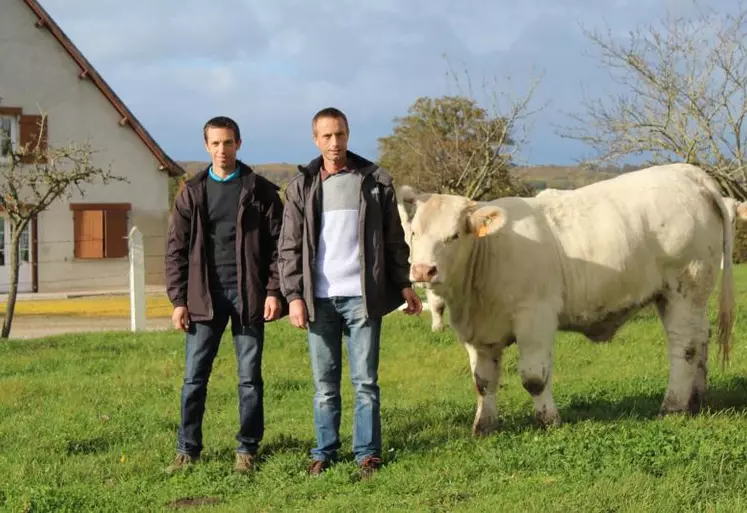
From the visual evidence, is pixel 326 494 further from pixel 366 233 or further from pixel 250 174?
pixel 250 174

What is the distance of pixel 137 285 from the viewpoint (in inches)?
614

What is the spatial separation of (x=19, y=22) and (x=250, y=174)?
20.4 m

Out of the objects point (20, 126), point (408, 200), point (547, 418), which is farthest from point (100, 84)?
point (547, 418)

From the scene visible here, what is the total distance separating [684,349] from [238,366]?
3.49 metres

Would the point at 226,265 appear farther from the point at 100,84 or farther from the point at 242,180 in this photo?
the point at 100,84

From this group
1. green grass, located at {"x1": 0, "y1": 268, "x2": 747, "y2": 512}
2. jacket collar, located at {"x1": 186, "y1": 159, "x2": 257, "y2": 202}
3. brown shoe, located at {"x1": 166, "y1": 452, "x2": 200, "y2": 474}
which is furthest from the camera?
brown shoe, located at {"x1": 166, "y1": 452, "x2": 200, "y2": 474}

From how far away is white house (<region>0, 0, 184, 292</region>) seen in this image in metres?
24.3

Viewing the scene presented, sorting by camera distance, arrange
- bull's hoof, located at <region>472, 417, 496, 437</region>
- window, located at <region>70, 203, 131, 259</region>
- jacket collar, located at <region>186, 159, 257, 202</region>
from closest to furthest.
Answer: jacket collar, located at <region>186, 159, 257, 202</region> < bull's hoof, located at <region>472, 417, 496, 437</region> < window, located at <region>70, 203, 131, 259</region>

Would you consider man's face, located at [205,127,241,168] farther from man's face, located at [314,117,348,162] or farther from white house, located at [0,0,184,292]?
white house, located at [0,0,184,292]

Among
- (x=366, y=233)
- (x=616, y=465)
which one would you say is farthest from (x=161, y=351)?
(x=616, y=465)

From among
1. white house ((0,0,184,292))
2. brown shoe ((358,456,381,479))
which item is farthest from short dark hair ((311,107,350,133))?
white house ((0,0,184,292))

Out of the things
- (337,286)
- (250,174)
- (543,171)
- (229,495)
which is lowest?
(229,495)

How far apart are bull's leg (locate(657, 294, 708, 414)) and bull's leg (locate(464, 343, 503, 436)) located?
133 cm

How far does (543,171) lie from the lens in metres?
53.0
